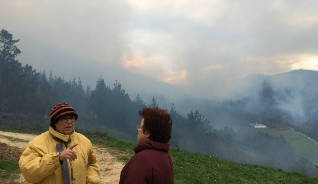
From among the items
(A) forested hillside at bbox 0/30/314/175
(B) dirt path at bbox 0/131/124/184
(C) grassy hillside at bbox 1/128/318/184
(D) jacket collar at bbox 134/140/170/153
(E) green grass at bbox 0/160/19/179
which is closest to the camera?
(D) jacket collar at bbox 134/140/170/153

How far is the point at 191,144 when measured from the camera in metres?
150

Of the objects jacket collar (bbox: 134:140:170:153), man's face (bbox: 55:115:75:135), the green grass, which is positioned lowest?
the green grass

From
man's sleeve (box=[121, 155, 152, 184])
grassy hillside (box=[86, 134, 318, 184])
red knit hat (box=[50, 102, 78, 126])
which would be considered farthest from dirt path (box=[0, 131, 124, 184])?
man's sleeve (box=[121, 155, 152, 184])

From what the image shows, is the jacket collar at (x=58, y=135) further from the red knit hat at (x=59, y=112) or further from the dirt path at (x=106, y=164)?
the dirt path at (x=106, y=164)

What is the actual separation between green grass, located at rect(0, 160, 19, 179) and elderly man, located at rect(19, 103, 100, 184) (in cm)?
989

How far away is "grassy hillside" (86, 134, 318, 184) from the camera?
1511 centimetres

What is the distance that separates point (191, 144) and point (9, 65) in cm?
9290

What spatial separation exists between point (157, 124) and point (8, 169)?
1314cm

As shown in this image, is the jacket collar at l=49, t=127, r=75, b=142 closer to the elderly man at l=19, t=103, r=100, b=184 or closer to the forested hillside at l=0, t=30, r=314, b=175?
the elderly man at l=19, t=103, r=100, b=184

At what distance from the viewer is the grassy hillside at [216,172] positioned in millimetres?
15109

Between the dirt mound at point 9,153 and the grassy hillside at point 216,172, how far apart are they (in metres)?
5.97

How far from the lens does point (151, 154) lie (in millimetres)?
3330

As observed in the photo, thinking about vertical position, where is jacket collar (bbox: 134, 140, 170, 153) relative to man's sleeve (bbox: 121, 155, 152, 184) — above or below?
above

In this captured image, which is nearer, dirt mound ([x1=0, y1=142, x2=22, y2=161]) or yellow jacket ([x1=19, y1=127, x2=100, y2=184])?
yellow jacket ([x1=19, y1=127, x2=100, y2=184])
